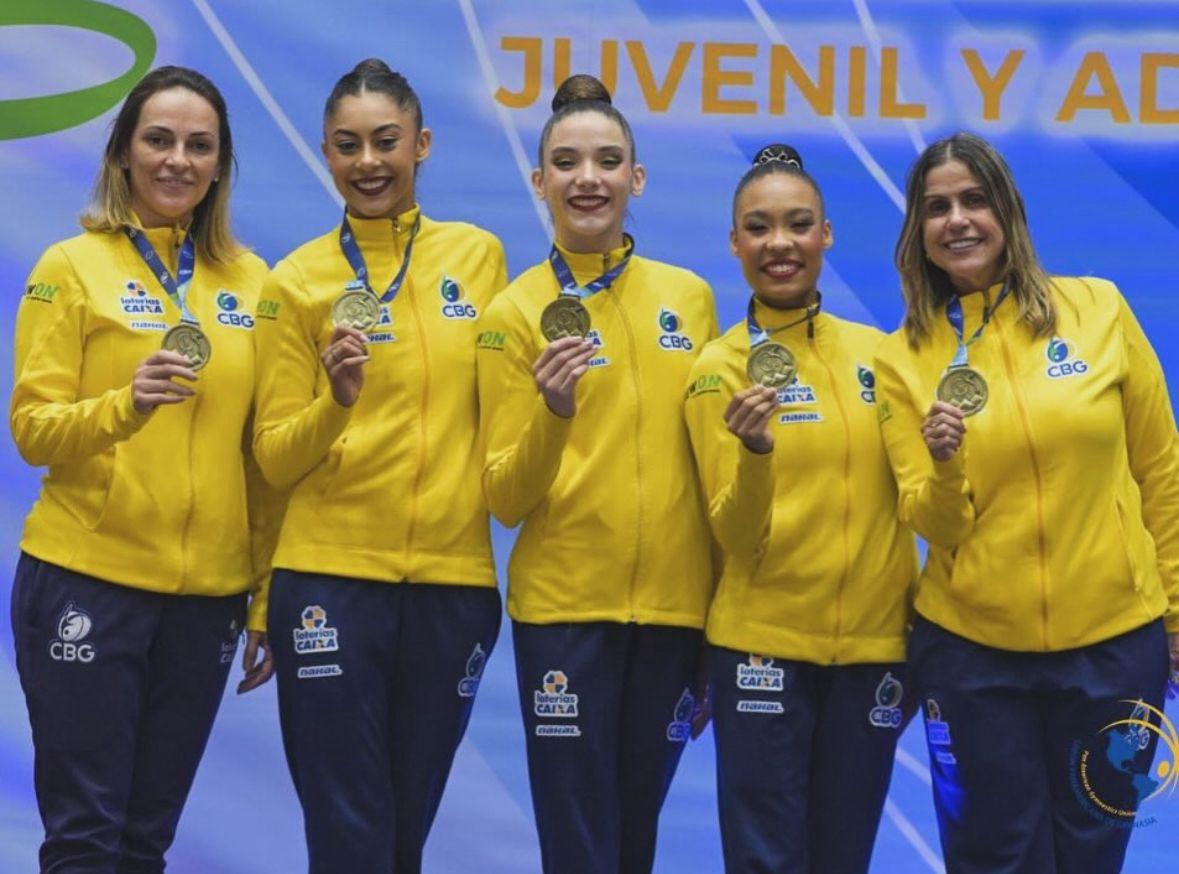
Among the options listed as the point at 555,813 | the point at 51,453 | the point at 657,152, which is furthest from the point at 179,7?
the point at 555,813

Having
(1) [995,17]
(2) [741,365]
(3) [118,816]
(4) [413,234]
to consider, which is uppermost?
(1) [995,17]

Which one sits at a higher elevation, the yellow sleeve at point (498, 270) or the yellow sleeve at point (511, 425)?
the yellow sleeve at point (498, 270)

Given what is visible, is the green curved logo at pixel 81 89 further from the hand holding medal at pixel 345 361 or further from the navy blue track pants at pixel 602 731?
the navy blue track pants at pixel 602 731

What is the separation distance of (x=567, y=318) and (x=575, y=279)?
0.30m

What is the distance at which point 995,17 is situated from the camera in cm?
535

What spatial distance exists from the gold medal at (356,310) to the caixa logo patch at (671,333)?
2.08 ft

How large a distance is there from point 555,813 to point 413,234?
1.30 metres

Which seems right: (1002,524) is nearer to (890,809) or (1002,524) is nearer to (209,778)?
(890,809)

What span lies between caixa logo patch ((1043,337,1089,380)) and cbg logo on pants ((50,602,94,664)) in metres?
2.07

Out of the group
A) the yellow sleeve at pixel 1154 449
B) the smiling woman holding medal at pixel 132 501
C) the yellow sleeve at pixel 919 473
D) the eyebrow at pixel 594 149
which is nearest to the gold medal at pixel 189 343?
the smiling woman holding medal at pixel 132 501

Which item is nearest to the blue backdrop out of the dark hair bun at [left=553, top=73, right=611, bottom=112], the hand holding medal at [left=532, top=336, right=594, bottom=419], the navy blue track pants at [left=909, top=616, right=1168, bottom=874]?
the dark hair bun at [left=553, top=73, right=611, bottom=112]

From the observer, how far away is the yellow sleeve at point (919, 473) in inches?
149

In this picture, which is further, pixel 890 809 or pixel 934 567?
pixel 890 809

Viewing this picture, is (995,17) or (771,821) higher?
(995,17)
